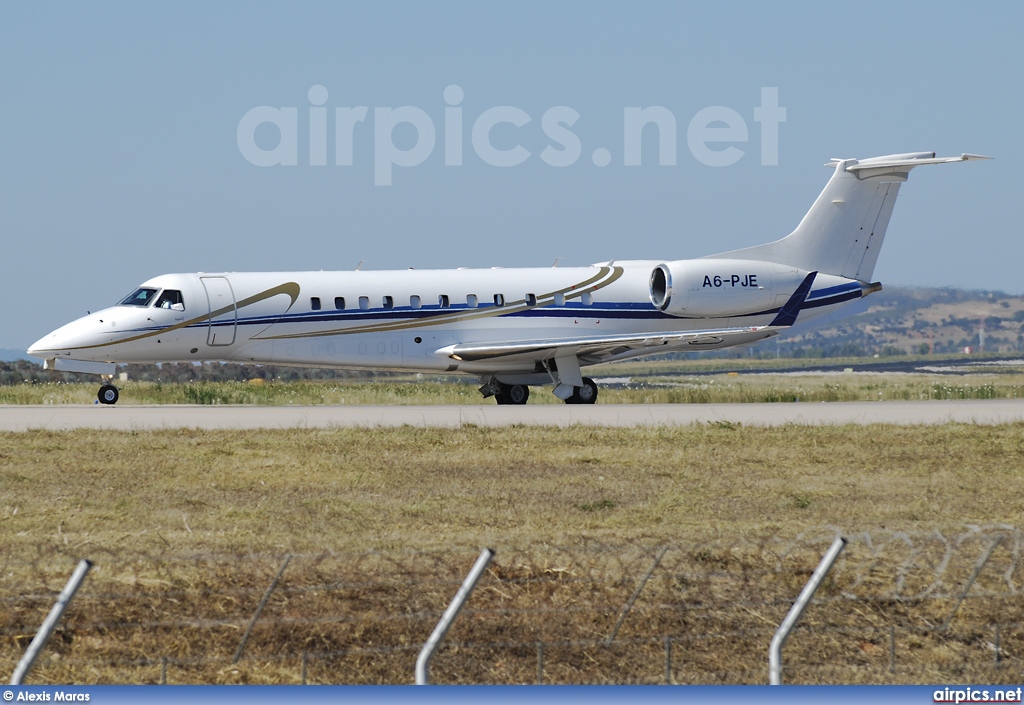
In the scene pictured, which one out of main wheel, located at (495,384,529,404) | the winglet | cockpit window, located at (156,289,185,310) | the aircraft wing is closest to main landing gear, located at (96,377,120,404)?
cockpit window, located at (156,289,185,310)

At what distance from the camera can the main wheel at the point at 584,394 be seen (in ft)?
119

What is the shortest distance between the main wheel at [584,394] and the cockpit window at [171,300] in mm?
10301

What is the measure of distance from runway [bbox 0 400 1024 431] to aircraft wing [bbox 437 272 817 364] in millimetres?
1409

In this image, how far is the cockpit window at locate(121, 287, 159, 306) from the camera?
3306 cm

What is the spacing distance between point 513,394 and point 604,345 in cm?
357

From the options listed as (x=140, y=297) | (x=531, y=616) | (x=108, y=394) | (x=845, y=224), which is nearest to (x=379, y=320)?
(x=140, y=297)

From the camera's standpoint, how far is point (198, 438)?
24297 millimetres

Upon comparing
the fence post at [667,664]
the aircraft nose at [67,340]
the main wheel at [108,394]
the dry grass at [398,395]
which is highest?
the aircraft nose at [67,340]

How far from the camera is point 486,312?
1401 inches

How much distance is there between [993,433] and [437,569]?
16.1 meters

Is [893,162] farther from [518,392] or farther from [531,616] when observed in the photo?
[531,616]

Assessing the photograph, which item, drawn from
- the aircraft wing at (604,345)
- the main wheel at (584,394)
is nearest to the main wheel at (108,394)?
the aircraft wing at (604,345)

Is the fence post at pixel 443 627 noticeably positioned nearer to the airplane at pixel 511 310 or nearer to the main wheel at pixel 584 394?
the airplane at pixel 511 310

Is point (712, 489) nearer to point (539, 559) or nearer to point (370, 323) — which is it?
point (539, 559)
